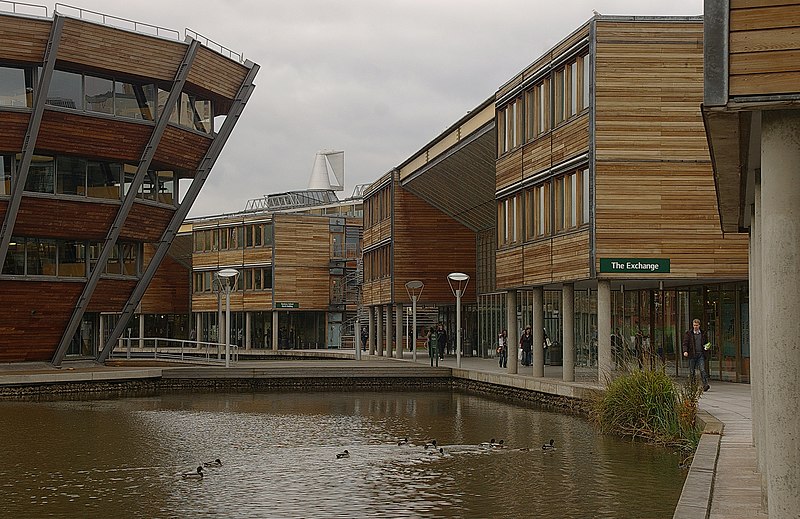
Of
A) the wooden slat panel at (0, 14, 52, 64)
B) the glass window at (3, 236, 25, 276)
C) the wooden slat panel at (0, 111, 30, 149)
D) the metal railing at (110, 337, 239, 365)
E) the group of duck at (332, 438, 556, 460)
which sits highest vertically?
the wooden slat panel at (0, 14, 52, 64)

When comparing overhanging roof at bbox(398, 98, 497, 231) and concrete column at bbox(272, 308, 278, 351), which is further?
concrete column at bbox(272, 308, 278, 351)

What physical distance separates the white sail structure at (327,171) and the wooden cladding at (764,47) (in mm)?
103813

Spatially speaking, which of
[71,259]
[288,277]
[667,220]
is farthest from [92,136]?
[288,277]

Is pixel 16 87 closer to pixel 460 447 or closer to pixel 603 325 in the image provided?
pixel 603 325

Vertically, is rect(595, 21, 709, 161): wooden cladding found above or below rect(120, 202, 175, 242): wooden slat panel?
above

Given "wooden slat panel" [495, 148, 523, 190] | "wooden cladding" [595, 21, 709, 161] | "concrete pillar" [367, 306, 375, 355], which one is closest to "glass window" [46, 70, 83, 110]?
"wooden slat panel" [495, 148, 523, 190]

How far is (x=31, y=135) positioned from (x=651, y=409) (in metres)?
21.9

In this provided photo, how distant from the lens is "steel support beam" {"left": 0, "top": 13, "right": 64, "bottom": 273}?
32750mm

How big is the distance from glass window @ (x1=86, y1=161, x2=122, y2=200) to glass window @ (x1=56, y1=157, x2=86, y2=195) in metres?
0.21

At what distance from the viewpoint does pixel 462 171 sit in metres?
43.0

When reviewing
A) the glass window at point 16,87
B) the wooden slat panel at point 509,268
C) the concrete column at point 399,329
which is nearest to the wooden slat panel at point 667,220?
the wooden slat panel at point 509,268

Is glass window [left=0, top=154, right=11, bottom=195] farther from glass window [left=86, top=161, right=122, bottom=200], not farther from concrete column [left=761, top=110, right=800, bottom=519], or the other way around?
concrete column [left=761, top=110, right=800, bottom=519]

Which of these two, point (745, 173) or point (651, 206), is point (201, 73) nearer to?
A: point (651, 206)

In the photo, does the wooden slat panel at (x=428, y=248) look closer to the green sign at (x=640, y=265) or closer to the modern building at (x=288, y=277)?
the modern building at (x=288, y=277)
